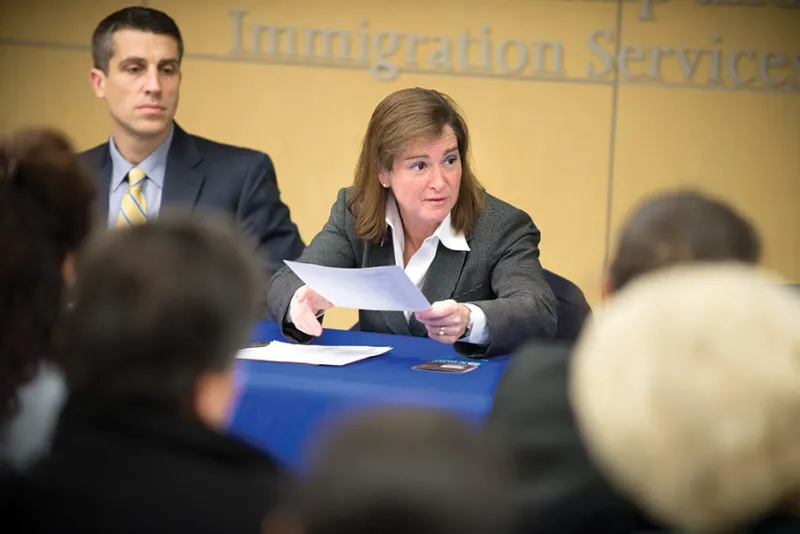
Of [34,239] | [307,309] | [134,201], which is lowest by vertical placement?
[307,309]

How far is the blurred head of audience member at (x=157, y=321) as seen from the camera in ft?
4.08

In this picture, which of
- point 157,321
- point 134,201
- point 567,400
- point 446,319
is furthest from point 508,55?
point 157,321

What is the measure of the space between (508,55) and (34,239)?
4517mm

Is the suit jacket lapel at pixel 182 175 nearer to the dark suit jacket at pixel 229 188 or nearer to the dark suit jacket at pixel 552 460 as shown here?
the dark suit jacket at pixel 229 188

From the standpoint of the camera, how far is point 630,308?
3.81 feet

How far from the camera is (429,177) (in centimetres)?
345

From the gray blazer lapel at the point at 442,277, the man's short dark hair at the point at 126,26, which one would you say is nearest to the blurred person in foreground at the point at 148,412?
the gray blazer lapel at the point at 442,277

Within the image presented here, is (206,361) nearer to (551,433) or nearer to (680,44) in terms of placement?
(551,433)

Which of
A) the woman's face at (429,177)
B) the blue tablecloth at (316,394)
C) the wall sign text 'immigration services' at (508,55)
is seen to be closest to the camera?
the blue tablecloth at (316,394)

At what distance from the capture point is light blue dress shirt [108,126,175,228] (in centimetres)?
Answer: 412

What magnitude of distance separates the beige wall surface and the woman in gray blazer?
7.76ft

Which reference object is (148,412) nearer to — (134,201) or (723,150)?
(134,201)

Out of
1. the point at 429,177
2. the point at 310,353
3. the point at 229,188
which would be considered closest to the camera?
the point at 310,353

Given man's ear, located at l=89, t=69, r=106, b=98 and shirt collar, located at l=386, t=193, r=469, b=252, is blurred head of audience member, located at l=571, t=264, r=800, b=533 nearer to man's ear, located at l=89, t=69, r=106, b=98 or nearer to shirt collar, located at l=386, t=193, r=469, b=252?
shirt collar, located at l=386, t=193, r=469, b=252
